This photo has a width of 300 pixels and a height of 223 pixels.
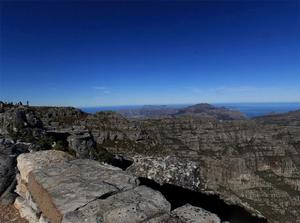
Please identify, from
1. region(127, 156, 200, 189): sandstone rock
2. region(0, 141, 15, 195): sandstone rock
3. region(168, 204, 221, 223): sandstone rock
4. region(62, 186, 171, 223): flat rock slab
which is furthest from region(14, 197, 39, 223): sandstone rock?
region(168, 204, 221, 223): sandstone rock

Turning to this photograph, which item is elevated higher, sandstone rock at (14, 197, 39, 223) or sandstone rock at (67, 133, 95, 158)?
sandstone rock at (67, 133, 95, 158)

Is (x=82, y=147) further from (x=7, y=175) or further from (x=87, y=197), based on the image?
(x=87, y=197)

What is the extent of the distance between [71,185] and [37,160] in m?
3.03

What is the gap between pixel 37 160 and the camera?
38.7 feet

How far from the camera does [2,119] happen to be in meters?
25.6

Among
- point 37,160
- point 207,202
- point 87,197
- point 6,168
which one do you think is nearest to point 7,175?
point 6,168

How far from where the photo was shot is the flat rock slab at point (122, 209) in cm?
753

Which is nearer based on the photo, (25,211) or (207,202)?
(25,211)

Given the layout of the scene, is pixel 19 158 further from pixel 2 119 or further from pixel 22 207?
pixel 2 119

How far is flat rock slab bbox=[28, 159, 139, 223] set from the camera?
27.7ft

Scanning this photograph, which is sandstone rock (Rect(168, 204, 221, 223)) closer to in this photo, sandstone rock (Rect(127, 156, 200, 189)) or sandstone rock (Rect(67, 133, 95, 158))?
sandstone rock (Rect(127, 156, 200, 189))

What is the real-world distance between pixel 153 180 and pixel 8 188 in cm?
527

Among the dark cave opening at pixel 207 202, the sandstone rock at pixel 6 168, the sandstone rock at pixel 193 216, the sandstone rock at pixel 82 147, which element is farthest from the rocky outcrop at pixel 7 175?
the sandstone rock at pixel 193 216

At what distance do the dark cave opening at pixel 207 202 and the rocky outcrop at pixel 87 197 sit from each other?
324 cm
